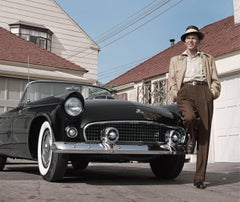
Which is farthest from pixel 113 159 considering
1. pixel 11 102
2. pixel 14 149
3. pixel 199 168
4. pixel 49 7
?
pixel 49 7

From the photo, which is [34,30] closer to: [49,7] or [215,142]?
[49,7]

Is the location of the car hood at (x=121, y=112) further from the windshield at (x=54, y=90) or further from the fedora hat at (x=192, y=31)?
the windshield at (x=54, y=90)

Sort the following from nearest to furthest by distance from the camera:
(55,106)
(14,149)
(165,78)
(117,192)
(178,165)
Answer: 1. (117,192)
2. (55,106)
3. (178,165)
4. (14,149)
5. (165,78)

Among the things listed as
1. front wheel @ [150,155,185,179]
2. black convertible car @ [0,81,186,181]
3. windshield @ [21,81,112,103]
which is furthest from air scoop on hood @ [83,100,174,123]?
windshield @ [21,81,112,103]

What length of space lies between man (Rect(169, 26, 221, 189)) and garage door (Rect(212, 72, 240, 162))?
6.03 m

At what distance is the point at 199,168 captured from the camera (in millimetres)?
4207

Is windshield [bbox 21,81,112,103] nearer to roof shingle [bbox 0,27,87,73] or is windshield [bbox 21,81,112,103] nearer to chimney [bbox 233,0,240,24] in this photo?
chimney [bbox 233,0,240,24]

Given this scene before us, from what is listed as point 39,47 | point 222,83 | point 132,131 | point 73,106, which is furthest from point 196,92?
point 39,47

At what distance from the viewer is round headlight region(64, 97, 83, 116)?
4.16m

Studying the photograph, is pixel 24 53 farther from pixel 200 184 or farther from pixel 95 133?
A: pixel 200 184

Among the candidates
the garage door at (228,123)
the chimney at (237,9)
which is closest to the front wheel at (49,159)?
the garage door at (228,123)

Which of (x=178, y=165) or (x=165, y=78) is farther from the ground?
(x=165, y=78)

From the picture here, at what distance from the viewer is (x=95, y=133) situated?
13.8 ft

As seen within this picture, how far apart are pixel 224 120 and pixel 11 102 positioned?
666cm
